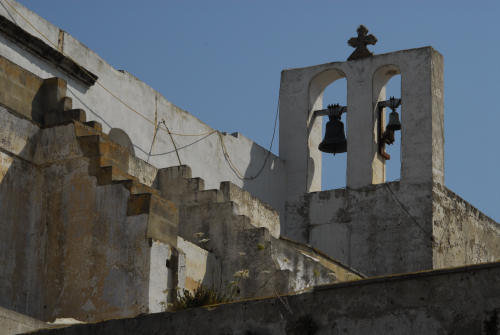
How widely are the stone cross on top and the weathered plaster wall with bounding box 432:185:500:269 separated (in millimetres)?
3229

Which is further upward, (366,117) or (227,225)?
(366,117)

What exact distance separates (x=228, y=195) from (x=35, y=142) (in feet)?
12.4

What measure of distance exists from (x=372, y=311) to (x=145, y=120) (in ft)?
36.6

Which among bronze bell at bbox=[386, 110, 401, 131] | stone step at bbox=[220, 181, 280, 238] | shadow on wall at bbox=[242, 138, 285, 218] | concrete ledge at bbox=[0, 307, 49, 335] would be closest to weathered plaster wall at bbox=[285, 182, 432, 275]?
shadow on wall at bbox=[242, 138, 285, 218]

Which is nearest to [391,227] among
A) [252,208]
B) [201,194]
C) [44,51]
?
[252,208]

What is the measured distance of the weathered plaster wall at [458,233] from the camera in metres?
23.1

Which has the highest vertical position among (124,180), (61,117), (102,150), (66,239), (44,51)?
(44,51)

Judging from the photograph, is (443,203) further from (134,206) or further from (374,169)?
(134,206)

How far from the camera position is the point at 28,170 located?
52.3 feet

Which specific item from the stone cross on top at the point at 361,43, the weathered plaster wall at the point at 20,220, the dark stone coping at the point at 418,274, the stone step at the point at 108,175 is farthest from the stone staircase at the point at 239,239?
the dark stone coping at the point at 418,274

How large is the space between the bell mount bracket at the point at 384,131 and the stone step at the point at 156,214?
31.9ft

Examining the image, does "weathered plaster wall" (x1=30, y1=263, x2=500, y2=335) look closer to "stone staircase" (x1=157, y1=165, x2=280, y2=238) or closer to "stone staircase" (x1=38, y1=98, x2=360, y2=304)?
"stone staircase" (x1=38, y1=98, x2=360, y2=304)

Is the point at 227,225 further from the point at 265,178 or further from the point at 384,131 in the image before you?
the point at 384,131

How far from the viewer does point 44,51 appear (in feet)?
59.4
